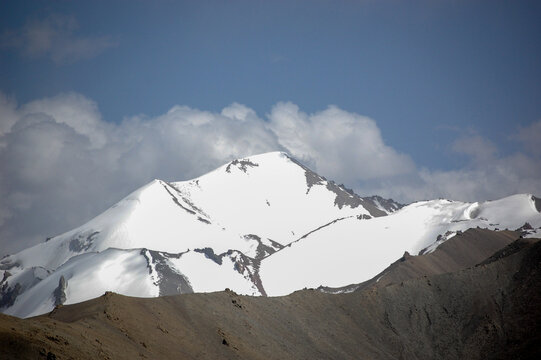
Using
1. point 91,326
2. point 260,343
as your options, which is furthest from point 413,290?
point 91,326

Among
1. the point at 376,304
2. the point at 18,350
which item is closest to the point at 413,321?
the point at 376,304

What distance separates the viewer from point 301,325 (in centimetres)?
11006

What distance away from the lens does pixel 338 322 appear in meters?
116

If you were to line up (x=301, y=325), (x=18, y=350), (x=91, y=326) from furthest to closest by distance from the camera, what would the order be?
(x=301, y=325)
(x=91, y=326)
(x=18, y=350)

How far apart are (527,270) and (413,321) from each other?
2176 cm

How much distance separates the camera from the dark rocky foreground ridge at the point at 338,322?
Answer: 80250mm

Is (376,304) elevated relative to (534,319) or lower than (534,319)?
elevated

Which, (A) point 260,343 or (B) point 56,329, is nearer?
(B) point 56,329

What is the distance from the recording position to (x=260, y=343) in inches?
3826

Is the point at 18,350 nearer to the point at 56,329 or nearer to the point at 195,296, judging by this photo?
the point at 56,329

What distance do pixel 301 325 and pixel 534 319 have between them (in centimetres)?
3647

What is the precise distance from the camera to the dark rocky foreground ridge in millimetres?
80250

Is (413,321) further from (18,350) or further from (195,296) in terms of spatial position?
(18,350)

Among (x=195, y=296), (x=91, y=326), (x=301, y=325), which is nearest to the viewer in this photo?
(x=91, y=326)
